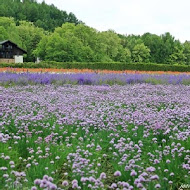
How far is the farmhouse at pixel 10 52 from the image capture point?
2874 inches

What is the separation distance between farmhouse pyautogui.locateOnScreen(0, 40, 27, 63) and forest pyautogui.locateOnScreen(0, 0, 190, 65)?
329cm

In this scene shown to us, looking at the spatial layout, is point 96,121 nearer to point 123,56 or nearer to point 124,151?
point 124,151

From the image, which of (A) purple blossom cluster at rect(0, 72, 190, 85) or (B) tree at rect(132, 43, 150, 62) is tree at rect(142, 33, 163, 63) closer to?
(B) tree at rect(132, 43, 150, 62)

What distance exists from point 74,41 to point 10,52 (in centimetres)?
2360

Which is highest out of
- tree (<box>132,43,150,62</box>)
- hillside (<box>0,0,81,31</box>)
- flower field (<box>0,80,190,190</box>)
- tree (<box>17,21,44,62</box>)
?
hillside (<box>0,0,81,31</box>)

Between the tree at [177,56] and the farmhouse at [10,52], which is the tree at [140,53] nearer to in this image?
the tree at [177,56]

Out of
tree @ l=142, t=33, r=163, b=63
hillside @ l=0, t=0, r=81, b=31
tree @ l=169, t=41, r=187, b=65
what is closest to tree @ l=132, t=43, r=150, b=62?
tree @ l=142, t=33, r=163, b=63

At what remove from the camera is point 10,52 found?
74375 mm

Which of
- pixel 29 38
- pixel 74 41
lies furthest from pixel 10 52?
pixel 74 41

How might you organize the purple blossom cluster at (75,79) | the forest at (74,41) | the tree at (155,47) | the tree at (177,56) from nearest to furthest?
the purple blossom cluster at (75,79) → the forest at (74,41) → the tree at (177,56) → the tree at (155,47)

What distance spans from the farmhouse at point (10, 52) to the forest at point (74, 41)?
130 inches

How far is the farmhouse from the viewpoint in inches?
2874

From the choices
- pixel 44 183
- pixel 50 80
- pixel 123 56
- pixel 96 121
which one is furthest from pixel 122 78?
pixel 123 56

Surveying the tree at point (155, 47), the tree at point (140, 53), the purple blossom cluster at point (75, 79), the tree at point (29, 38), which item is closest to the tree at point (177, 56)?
the tree at point (155, 47)
